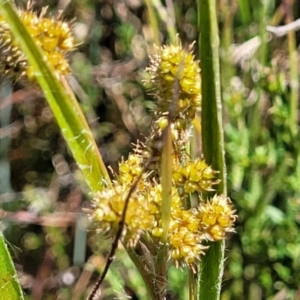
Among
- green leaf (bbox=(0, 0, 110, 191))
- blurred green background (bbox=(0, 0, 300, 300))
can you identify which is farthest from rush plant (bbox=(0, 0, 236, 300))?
blurred green background (bbox=(0, 0, 300, 300))

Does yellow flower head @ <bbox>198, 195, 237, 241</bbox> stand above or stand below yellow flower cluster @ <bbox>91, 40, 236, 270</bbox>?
below

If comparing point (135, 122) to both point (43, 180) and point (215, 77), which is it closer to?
point (43, 180)

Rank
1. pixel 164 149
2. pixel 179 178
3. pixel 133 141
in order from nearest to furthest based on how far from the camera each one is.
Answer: pixel 164 149
pixel 179 178
pixel 133 141

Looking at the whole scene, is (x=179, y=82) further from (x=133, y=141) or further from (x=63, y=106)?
(x=133, y=141)

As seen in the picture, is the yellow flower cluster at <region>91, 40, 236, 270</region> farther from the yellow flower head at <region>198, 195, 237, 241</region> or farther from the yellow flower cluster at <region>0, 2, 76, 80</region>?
the yellow flower cluster at <region>0, 2, 76, 80</region>

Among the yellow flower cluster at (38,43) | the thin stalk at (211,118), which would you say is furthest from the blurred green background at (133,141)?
the yellow flower cluster at (38,43)

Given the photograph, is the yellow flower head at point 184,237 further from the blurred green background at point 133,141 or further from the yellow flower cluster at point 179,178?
the blurred green background at point 133,141

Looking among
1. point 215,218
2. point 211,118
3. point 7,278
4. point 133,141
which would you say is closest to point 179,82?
point 211,118
